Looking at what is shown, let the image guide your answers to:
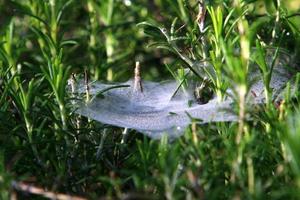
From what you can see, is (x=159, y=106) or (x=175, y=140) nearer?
(x=175, y=140)

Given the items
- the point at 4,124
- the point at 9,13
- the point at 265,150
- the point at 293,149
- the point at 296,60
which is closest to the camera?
the point at 293,149

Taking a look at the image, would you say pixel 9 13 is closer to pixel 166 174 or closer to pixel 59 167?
pixel 59 167

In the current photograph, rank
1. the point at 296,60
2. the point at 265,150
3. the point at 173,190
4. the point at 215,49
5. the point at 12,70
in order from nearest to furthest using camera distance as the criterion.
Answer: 1. the point at 173,190
2. the point at 265,150
3. the point at 215,49
4. the point at 12,70
5. the point at 296,60

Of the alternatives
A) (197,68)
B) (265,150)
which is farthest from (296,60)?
(265,150)

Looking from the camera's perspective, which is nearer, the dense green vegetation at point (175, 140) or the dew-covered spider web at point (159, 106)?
the dense green vegetation at point (175, 140)

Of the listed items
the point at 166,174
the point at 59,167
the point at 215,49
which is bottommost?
the point at 59,167

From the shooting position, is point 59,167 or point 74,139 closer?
point 59,167

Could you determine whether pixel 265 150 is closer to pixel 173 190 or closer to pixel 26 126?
pixel 173 190

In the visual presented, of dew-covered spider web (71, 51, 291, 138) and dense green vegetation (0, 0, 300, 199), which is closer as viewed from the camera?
dense green vegetation (0, 0, 300, 199)

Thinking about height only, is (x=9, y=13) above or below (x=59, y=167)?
above

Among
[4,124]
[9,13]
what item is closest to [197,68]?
[4,124]
